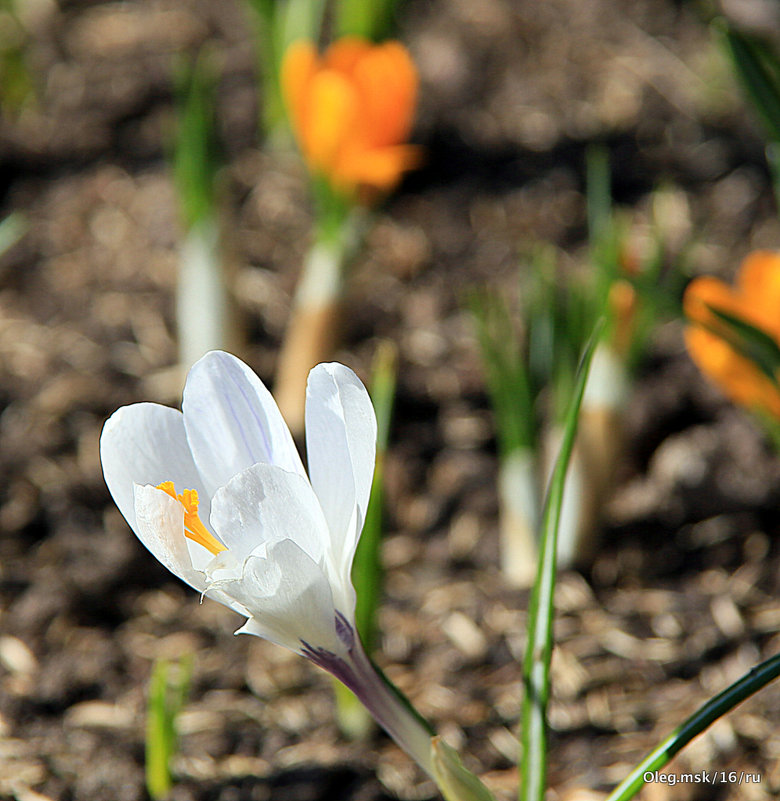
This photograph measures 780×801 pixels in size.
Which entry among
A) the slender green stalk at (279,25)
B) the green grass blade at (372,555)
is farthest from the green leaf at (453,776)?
the slender green stalk at (279,25)

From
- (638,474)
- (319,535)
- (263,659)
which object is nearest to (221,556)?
(319,535)

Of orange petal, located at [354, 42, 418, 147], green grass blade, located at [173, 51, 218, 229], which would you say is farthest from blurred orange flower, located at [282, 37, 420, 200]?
green grass blade, located at [173, 51, 218, 229]

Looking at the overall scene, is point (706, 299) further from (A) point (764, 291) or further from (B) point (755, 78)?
(B) point (755, 78)

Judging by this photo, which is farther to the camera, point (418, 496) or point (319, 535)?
point (418, 496)

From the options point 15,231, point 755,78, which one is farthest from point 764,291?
point 15,231

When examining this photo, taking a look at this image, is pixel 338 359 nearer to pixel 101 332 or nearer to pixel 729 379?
pixel 101 332

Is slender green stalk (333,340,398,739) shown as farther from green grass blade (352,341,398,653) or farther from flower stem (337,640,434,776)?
flower stem (337,640,434,776)
